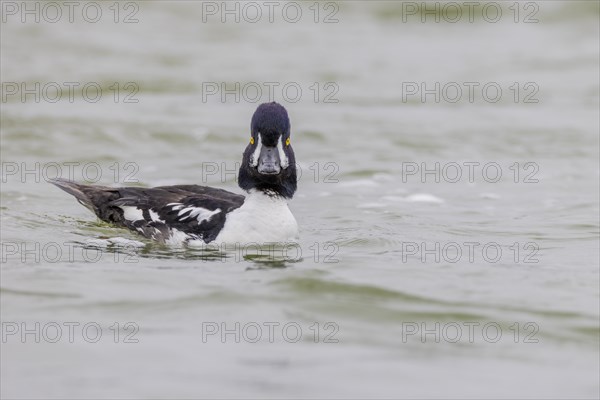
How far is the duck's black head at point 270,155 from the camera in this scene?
1153 cm

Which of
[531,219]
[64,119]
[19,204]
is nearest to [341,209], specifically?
[531,219]

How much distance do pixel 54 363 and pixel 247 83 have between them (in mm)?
13353

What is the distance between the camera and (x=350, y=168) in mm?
17172

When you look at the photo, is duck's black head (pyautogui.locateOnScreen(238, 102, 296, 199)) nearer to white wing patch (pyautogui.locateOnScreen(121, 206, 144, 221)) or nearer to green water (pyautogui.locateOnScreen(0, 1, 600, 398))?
green water (pyautogui.locateOnScreen(0, 1, 600, 398))

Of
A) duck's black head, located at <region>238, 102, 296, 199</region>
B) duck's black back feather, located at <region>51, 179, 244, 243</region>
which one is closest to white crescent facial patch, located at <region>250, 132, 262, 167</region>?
duck's black head, located at <region>238, 102, 296, 199</region>

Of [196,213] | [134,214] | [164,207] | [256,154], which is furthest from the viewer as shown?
[134,214]

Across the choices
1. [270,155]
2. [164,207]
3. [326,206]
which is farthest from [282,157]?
[326,206]

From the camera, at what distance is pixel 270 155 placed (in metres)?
11.6

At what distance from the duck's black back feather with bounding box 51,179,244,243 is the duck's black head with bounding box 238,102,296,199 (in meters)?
0.42

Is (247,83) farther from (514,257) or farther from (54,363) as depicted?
(54,363)

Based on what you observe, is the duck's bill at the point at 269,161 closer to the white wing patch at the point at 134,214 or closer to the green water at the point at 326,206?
the green water at the point at 326,206

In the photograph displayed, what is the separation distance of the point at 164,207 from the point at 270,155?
147cm

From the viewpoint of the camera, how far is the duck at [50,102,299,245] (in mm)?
11617

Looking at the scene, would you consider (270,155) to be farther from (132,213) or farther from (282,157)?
(132,213)
